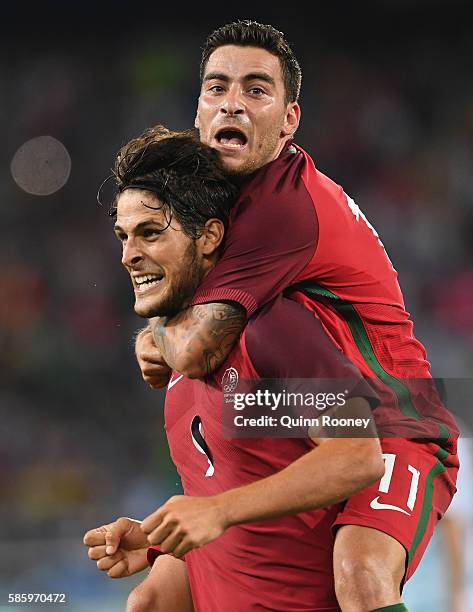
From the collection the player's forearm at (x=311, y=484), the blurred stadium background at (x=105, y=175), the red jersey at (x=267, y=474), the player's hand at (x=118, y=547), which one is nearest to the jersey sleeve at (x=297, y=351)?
the red jersey at (x=267, y=474)

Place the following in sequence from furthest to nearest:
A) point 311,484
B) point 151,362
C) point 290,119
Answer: point 290,119, point 151,362, point 311,484

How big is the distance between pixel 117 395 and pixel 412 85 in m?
2.35

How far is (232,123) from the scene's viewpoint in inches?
91.4

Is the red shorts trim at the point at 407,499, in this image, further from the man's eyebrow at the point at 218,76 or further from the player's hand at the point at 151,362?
the man's eyebrow at the point at 218,76

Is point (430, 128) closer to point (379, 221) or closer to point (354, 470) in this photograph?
point (379, 221)

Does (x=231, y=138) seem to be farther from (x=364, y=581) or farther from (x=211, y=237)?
(x=364, y=581)

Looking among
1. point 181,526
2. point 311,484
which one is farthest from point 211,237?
point 181,526

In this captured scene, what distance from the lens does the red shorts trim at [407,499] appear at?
1.97 metres

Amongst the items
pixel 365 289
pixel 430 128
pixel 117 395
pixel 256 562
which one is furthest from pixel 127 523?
pixel 430 128

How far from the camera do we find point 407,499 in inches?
80.0

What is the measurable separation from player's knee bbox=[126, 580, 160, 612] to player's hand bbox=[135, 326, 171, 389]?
1.64ft

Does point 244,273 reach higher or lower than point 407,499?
higher

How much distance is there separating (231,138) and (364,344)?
2.01 feet

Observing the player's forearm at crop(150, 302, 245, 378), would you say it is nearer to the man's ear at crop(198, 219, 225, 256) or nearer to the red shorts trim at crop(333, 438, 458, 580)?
the man's ear at crop(198, 219, 225, 256)
